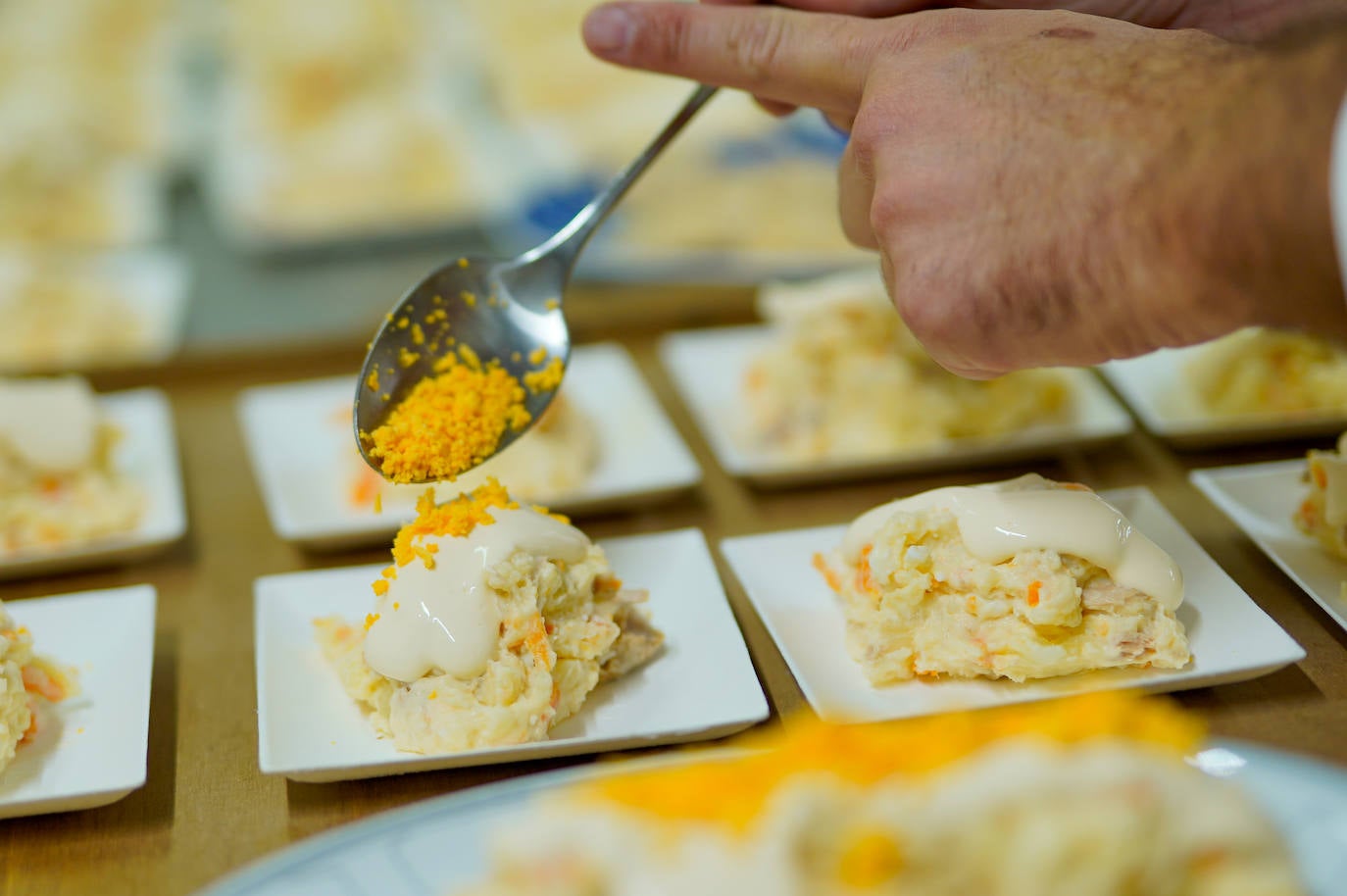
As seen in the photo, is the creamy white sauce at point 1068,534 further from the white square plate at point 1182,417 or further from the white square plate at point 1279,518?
the white square plate at point 1182,417

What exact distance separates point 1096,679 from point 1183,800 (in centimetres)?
55

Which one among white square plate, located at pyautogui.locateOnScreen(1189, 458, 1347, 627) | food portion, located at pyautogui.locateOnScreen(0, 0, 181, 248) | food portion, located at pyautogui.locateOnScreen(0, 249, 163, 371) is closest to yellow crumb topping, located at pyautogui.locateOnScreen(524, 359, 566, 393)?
white square plate, located at pyautogui.locateOnScreen(1189, 458, 1347, 627)

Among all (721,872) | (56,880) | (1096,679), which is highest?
(721,872)

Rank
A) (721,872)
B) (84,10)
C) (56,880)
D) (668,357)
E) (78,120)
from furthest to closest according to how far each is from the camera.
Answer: (84,10), (78,120), (668,357), (56,880), (721,872)

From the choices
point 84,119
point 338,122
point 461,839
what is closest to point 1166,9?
point 461,839

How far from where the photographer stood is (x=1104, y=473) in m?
2.10

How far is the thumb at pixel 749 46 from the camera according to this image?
166cm

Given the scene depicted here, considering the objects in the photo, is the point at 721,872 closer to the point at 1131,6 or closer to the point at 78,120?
the point at 1131,6

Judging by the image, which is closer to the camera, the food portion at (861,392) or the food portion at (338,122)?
the food portion at (861,392)

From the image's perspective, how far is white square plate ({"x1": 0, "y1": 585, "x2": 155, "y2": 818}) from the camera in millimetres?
1425

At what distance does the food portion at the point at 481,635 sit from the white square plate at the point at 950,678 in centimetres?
21

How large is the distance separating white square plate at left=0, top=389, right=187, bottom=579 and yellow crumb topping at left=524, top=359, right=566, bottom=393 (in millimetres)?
610

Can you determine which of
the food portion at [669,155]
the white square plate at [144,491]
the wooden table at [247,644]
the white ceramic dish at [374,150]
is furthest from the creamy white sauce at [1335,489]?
the white ceramic dish at [374,150]

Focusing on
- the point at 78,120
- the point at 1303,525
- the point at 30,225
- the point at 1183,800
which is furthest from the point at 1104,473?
the point at 78,120
